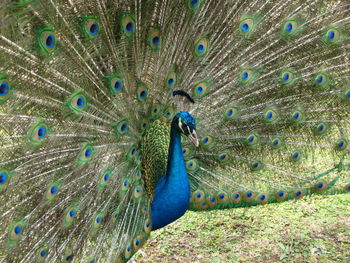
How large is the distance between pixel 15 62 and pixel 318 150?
2.39 meters

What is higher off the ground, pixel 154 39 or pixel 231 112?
pixel 154 39

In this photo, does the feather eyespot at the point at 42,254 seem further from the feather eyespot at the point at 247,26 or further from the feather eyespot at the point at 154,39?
the feather eyespot at the point at 247,26

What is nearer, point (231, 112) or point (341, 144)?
point (231, 112)

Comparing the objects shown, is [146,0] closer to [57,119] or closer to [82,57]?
[82,57]

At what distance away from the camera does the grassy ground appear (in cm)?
266

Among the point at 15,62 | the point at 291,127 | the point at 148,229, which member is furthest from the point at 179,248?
the point at 15,62

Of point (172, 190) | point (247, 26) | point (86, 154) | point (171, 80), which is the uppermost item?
point (247, 26)

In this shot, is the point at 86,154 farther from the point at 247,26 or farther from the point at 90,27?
the point at 247,26

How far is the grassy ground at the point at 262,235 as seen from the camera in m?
2.66

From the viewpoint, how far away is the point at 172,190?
220 cm

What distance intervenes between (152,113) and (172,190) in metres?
0.54

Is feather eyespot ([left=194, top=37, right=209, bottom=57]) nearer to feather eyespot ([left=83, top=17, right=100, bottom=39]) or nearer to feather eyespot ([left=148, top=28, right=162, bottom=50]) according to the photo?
feather eyespot ([left=148, top=28, right=162, bottom=50])

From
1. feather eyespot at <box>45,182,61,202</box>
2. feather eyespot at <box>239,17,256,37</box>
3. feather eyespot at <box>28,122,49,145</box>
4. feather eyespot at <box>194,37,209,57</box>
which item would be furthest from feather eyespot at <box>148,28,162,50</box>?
feather eyespot at <box>45,182,61,202</box>

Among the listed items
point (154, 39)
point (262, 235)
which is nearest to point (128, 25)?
point (154, 39)
